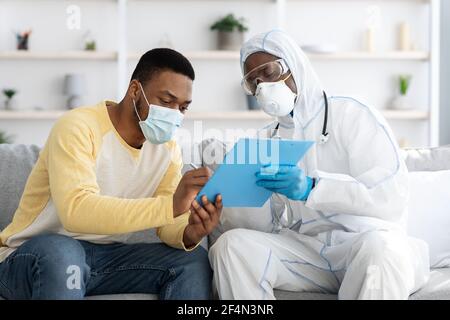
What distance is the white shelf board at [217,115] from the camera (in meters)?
5.52

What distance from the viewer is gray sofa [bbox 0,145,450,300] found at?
6.60 feet

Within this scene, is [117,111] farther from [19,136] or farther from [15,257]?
[19,136]

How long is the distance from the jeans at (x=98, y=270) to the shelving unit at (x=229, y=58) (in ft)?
11.8

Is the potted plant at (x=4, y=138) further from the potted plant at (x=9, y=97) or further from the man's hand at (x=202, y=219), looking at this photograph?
the man's hand at (x=202, y=219)

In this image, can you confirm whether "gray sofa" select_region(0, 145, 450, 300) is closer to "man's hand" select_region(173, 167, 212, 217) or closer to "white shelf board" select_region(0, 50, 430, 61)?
"man's hand" select_region(173, 167, 212, 217)

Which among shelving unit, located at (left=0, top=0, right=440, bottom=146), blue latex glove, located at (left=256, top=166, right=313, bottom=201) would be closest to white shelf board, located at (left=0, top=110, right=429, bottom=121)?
shelving unit, located at (left=0, top=0, right=440, bottom=146)

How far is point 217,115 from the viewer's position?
18.4 feet

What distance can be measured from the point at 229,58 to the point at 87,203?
3913 millimetres

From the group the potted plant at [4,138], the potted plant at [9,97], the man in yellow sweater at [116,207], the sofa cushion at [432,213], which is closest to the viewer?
the man in yellow sweater at [116,207]

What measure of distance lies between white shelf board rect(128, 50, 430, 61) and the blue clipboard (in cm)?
377

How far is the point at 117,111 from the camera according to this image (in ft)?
7.11

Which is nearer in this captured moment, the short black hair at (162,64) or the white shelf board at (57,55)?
the short black hair at (162,64)

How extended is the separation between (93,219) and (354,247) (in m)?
0.71

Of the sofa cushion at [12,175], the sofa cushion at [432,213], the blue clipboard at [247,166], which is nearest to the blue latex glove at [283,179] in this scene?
the blue clipboard at [247,166]
